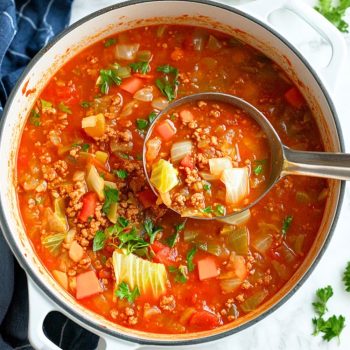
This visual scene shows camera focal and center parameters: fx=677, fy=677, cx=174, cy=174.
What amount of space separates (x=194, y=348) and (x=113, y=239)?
875 mm

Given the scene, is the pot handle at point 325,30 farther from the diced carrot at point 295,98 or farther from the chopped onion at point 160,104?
the chopped onion at point 160,104

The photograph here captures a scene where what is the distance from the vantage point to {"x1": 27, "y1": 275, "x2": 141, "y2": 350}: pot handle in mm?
3725

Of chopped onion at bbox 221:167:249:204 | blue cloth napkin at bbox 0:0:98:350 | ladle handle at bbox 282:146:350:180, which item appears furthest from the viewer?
blue cloth napkin at bbox 0:0:98:350

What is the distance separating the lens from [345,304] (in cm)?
441

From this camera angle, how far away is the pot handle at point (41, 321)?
12.2 feet

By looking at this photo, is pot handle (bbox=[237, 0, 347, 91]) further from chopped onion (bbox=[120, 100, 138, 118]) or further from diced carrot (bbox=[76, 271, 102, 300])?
diced carrot (bbox=[76, 271, 102, 300])

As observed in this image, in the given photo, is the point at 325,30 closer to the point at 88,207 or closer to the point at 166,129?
the point at 166,129

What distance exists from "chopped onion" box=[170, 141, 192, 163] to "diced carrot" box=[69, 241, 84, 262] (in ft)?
2.51


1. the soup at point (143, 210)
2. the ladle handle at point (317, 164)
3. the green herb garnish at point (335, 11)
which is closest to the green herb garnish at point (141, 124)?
the soup at point (143, 210)

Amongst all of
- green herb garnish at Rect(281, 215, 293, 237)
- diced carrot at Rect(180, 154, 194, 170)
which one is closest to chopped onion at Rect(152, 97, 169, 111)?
diced carrot at Rect(180, 154, 194, 170)

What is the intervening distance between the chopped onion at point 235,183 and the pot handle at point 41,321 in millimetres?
1007

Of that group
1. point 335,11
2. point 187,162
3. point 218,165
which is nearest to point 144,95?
point 187,162

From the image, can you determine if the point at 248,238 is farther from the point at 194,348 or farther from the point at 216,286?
the point at 194,348

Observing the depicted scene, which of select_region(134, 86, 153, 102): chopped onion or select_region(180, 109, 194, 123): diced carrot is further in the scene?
select_region(134, 86, 153, 102): chopped onion
